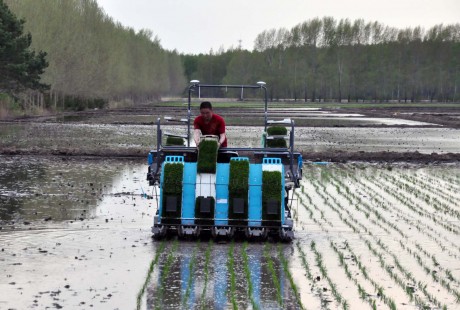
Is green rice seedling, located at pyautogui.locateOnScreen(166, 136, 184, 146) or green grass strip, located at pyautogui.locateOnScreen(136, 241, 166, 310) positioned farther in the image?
green rice seedling, located at pyautogui.locateOnScreen(166, 136, 184, 146)

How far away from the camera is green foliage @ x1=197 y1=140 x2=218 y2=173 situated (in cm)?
1445

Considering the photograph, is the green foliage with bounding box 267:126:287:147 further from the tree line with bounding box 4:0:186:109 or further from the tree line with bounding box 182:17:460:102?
the tree line with bounding box 182:17:460:102

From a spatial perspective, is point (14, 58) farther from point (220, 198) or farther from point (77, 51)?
point (220, 198)

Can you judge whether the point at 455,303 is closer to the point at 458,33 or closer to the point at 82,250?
the point at 82,250

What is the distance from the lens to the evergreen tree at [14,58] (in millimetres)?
63484

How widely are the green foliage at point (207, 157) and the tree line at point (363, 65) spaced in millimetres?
155426

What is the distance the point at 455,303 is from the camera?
10289 millimetres

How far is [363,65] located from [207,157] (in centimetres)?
16857

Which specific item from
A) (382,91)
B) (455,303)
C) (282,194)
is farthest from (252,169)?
(382,91)

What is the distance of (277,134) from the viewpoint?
16.3 m

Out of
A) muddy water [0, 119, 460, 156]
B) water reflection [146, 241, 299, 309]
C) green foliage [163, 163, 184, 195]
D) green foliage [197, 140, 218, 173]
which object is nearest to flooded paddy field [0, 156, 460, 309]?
water reflection [146, 241, 299, 309]

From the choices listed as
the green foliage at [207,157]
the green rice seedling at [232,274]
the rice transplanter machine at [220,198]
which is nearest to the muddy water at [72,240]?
the rice transplanter machine at [220,198]

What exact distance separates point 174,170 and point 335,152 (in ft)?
66.2

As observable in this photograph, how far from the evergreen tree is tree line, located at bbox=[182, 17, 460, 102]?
108m
